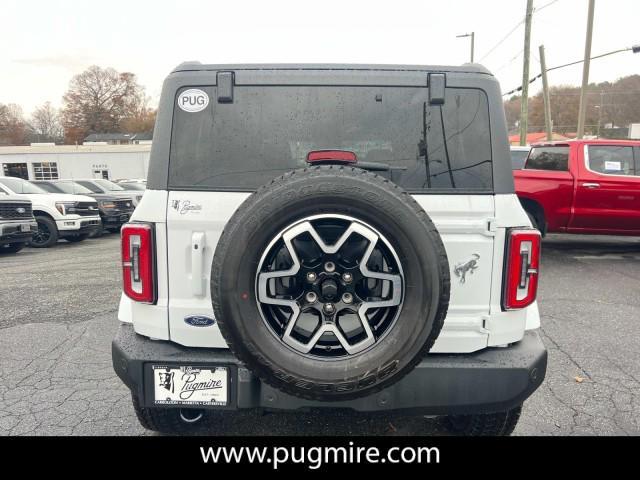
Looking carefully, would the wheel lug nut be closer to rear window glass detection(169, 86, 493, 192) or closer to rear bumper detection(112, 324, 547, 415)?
rear bumper detection(112, 324, 547, 415)

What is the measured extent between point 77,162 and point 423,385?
49.3m

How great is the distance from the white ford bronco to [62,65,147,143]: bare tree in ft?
284

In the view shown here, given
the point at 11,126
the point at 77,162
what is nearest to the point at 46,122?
the point at 11,126

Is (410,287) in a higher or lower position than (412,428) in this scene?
higher

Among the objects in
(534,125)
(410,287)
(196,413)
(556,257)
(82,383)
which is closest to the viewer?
(410,287)

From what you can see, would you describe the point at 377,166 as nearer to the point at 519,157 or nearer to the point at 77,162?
the point at 519,157

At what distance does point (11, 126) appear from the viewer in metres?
82.1

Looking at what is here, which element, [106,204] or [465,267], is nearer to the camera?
[465,267]

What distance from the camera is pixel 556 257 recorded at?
25.2ft
